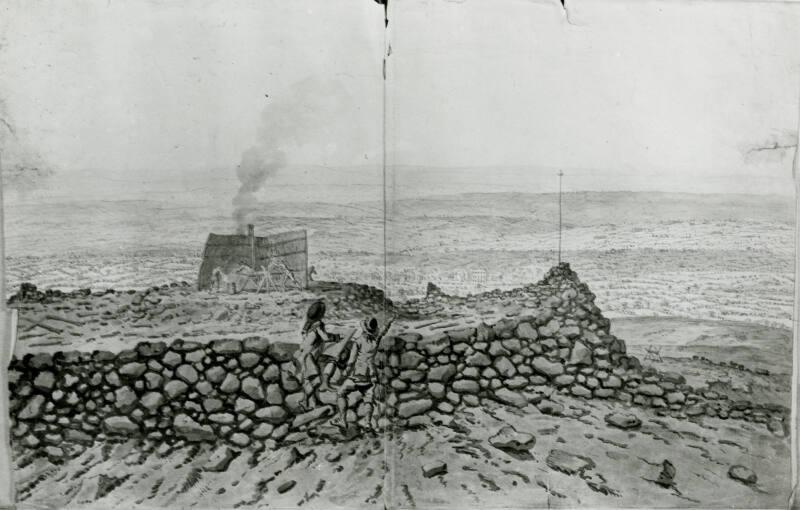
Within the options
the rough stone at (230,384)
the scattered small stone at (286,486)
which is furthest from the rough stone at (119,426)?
the scattered small stone at (286,486)

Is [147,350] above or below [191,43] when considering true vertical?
below

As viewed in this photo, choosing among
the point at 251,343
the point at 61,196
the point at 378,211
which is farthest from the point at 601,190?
the point at 61,196

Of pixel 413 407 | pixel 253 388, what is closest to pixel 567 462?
pixel 413 407

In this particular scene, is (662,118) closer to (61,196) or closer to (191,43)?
(191,43)

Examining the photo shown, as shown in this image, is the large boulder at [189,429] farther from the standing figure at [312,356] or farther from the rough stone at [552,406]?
the rough stone at [552,406]

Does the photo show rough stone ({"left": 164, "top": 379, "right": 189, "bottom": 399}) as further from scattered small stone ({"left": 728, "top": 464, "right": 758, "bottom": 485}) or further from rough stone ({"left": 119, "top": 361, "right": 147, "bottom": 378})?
scattered small stone ({"left": 728, "top": 464, "right": 758, "bottom": 485})

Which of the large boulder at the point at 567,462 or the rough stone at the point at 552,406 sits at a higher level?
the rough stone at the point at 552,406

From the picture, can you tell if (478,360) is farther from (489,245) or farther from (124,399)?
(124,399)
